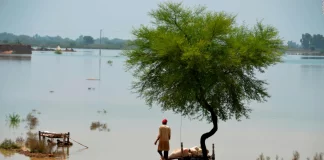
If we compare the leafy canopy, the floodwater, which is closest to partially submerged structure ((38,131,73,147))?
the floodwater

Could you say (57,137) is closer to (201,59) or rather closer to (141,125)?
(201,59)

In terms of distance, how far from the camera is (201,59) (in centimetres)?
2042

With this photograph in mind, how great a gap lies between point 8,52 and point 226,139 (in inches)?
6665

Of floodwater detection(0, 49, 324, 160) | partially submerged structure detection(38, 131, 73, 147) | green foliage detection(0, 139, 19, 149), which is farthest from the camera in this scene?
floodwater detection(0, 49, 324, 160)

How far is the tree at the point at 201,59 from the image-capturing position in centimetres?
2084

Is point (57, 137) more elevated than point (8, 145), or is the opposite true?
point (57, 137)

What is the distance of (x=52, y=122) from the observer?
36.3 metres

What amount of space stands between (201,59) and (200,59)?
0.19 feet

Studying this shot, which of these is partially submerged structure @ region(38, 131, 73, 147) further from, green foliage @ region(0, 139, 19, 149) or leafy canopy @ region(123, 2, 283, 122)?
leafy canopy @ region(123, 2, 283, 122)

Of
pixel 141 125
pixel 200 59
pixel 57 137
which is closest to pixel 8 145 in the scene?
pixel 57 137

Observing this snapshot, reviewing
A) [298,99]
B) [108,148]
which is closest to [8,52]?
[298,99]

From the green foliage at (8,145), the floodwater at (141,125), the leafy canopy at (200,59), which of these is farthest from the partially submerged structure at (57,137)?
the leafy canopy at (200,59)

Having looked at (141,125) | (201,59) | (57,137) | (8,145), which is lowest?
(141,125)

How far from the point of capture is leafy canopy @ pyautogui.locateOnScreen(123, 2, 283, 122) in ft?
68.4
